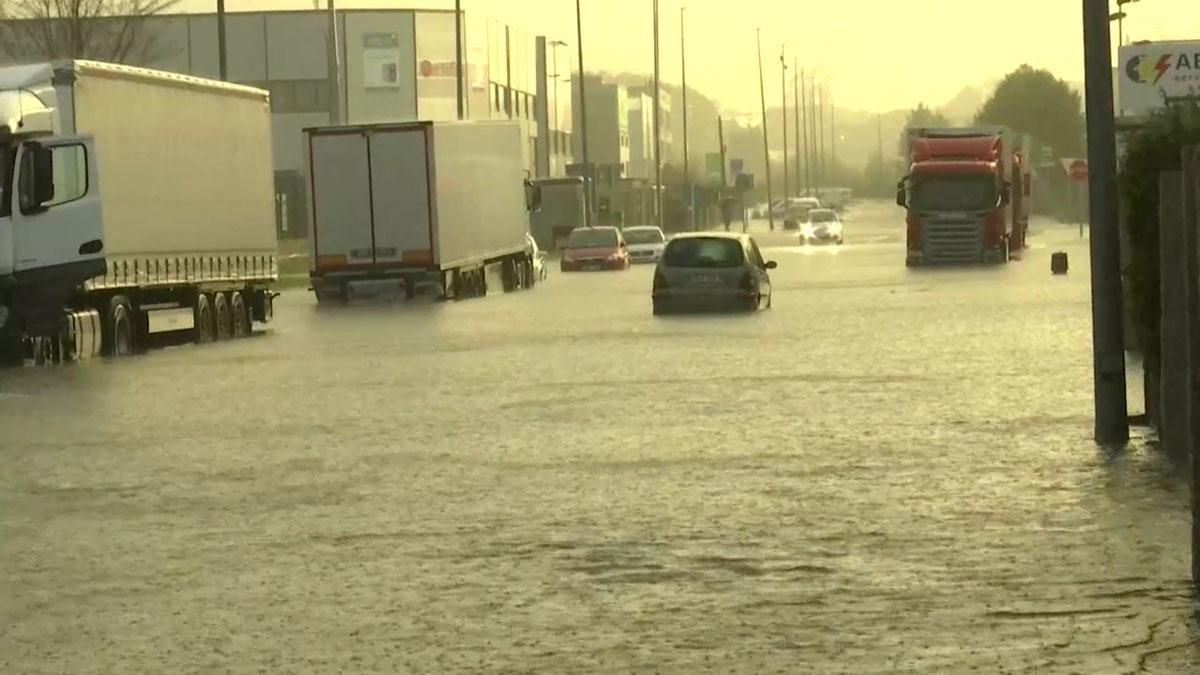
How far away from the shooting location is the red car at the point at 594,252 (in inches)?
3182

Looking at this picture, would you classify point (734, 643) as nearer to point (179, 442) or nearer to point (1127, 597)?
point (1127, 597)

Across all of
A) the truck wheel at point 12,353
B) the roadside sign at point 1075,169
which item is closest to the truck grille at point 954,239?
the roadside sign at point 1075,169

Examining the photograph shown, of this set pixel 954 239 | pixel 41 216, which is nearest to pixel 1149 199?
pixel 41 216

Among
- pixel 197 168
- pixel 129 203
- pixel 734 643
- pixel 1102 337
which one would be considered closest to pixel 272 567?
pixel 734 643

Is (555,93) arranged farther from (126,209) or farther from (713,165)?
(126,209)

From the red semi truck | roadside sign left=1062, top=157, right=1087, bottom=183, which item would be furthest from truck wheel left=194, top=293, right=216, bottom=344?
roadside sign left=1062, top=157, right=1087, bottom=183

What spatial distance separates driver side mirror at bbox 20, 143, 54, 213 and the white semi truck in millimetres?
12

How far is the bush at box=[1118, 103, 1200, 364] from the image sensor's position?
57.1 ft

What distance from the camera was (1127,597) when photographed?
1128 cm

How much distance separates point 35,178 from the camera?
3275 cm

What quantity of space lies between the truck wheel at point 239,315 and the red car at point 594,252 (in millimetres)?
37206

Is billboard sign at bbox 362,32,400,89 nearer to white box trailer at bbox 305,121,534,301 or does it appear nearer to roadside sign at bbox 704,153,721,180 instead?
white box trailer at bbox 305,121,534,301

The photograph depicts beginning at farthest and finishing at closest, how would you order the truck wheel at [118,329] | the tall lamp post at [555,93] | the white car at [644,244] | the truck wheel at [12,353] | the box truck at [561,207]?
1. the tall lamp post at [555,93]
2. the box truck at [561,207]
3. the white car at [644,244]
4. the truck wheel at [118,329]
5. the truck wheel at [12,353]

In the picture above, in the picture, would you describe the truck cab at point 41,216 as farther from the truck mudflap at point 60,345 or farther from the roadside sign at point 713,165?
the roadside sign at point 713,165
